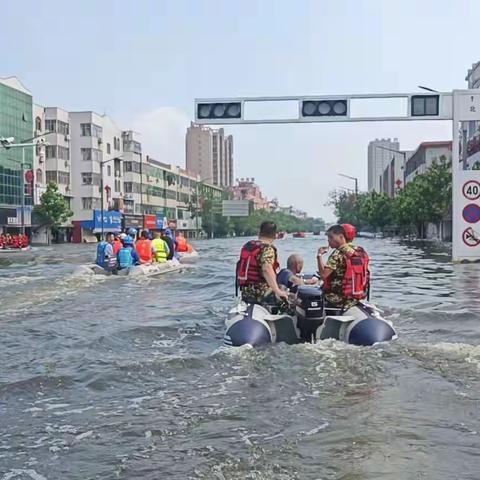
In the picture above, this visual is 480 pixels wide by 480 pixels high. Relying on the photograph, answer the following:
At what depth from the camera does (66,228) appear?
257ft

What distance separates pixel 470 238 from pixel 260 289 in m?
16.5

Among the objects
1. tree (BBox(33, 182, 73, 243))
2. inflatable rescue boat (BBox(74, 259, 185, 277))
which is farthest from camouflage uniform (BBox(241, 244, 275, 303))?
tree (BBox(33, 182, 73, 243))

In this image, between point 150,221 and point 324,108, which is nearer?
point 324,108

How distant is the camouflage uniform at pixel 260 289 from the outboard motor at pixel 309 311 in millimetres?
511

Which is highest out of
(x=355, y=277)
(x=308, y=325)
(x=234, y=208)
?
(x=234, y=208)

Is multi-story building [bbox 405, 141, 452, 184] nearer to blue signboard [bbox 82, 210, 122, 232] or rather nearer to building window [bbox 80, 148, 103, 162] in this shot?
blue signboard [bbox 82, 210, 122, 232]

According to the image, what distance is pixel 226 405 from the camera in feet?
20.5

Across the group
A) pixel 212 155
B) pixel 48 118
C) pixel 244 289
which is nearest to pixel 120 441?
pixel 244 289

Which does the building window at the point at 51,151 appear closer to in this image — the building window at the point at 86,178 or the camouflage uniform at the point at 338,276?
the building window at the point at 86,178

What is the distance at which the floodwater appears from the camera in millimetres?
4777

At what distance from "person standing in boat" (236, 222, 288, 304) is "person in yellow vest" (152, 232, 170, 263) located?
43.6 ft

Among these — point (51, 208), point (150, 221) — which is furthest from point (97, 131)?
point (51, 208)

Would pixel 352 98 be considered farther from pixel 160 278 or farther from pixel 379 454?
pixel 379 454

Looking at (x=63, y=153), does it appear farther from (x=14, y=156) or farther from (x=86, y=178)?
(x=14, y=156)
